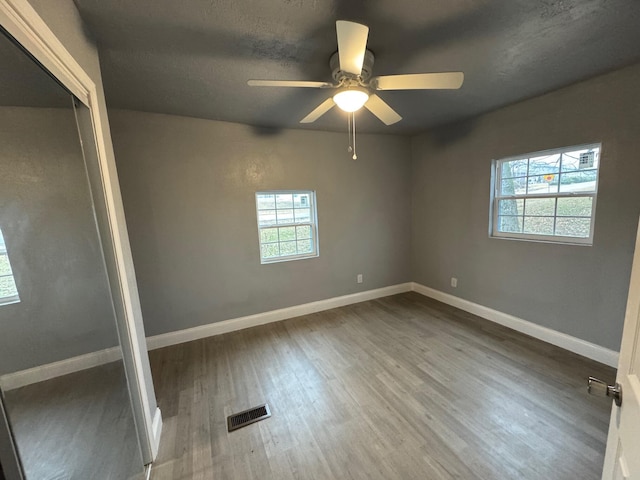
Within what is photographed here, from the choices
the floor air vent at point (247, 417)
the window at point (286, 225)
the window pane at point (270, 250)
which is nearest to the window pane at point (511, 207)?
the window at point (286, 225)

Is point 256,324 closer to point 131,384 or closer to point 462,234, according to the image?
point 131,384

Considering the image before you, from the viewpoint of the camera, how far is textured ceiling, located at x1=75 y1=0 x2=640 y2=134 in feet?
4.33

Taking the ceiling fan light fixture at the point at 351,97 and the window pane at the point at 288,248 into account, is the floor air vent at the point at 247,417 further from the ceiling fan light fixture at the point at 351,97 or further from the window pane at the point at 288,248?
the ceiling fan light fixture at the point at 351,97

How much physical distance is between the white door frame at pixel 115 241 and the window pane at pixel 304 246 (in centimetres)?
216

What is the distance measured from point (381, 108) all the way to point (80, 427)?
268 cm

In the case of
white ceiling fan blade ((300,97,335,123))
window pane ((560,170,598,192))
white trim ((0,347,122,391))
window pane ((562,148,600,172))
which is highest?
white ceiling fan blade ((300,97,335,123))

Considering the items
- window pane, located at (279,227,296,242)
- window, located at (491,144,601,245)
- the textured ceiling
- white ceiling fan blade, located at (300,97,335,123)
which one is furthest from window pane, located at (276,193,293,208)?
window, located at (491,144,601,245)

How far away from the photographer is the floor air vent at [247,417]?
1.83 m

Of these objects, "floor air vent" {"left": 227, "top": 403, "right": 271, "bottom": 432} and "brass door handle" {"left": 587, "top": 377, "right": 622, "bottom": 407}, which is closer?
"brass door handle" {"left": 587, "top": 377, "right": 622, "bottom": 407}

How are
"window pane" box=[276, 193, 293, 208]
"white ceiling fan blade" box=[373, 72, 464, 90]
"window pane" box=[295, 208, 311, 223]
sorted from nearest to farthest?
"white ceiling fan blade" box=[373, 72, 464, 90], "window pane" box=[276, 193, 293, 208], "window pane" box=[295, 208, 311, 223]

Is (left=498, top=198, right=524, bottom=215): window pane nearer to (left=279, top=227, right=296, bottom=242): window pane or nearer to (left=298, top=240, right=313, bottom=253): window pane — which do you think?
(left=298, top=240, right=313, bottom=253): window pane

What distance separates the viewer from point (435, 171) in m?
3.75

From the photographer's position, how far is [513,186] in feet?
9.72

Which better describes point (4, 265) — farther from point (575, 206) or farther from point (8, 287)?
point (575, 206)
